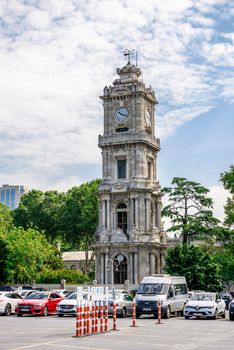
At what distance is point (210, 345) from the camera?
20547 mm

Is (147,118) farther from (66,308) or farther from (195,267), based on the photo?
(66,308)

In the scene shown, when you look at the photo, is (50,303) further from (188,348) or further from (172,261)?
(172,261)

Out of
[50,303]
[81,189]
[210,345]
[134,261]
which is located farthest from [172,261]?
[210,345]

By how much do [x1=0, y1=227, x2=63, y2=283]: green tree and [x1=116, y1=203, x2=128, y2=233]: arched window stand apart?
381 inches

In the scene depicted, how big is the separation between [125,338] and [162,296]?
13397 mm

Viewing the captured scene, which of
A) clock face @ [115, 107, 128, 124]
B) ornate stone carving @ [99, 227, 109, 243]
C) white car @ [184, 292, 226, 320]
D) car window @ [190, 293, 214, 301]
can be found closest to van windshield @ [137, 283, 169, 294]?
car window @ [190, 293, 214, 301]

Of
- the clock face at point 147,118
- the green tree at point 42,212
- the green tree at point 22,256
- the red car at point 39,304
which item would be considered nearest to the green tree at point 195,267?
the green tree at point 22,256

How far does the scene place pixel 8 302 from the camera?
38.0 metres

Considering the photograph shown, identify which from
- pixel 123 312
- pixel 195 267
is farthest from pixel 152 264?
pixel 123 312

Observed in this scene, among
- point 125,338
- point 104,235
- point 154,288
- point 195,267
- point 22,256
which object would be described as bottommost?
point 125,338

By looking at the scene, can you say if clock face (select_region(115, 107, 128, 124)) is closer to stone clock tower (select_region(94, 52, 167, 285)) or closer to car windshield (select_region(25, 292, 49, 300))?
stone clock tower (select_region(94, 52, 167, 285))

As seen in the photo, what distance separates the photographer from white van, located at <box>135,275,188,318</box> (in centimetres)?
3494

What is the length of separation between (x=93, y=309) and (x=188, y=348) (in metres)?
5.03

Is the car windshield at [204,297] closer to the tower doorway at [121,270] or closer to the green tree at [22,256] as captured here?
the green tree at [22,256]
